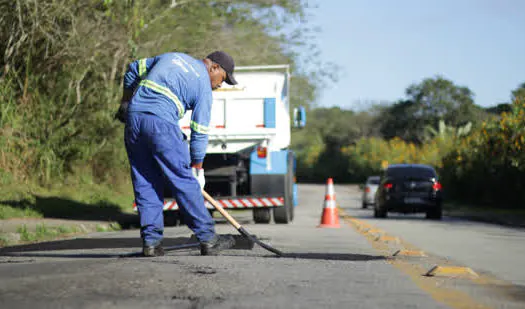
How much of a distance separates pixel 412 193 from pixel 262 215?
21.8ft

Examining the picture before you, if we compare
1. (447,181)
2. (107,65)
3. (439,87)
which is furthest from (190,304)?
(439,87)

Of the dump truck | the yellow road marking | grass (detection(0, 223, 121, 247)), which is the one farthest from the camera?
the dump truck

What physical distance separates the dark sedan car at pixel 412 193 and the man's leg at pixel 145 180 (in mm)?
14454

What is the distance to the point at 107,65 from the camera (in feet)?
62.6

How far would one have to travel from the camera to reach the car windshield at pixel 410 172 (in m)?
21.2

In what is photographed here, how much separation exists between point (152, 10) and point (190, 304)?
1688cm

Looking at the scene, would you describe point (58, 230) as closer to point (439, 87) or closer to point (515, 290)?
point (515, 290)

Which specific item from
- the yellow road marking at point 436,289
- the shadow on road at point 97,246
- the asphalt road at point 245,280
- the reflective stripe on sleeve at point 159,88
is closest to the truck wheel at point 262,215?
the shadow on road at point 97,246

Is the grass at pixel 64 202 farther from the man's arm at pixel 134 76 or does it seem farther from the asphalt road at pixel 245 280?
the man's arm at pixel 134 76

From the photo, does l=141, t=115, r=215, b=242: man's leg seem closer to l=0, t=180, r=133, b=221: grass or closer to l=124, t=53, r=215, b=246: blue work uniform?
l=124, t=53, r=215, b=246: blue work uniform

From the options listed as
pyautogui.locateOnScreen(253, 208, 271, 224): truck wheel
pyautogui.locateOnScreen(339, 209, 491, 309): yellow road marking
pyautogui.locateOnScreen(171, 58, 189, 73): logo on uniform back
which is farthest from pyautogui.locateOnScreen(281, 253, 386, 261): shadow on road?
pyautogui.locateOnScreen(253, 208, 271, 224): truck wheel

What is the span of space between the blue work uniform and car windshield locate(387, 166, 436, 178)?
14.7 meters

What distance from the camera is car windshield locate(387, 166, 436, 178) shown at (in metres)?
21.2

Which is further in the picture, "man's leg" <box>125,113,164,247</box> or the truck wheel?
the truck wheel
